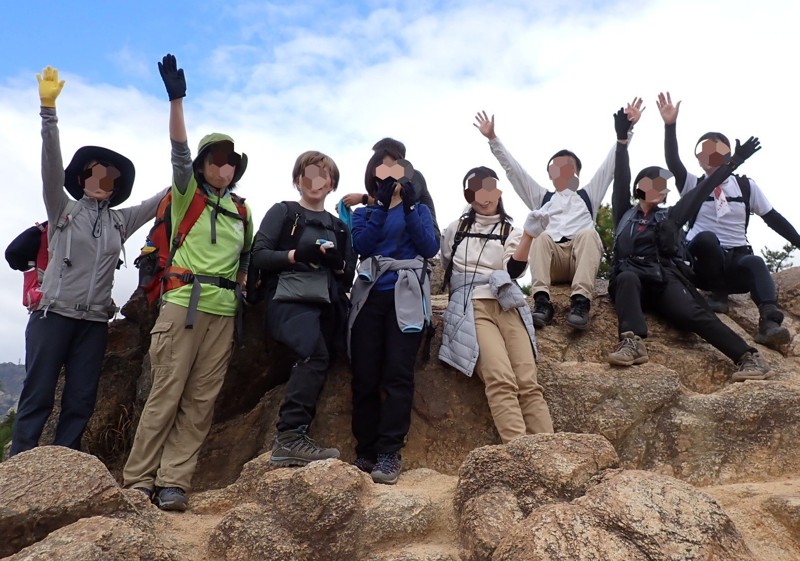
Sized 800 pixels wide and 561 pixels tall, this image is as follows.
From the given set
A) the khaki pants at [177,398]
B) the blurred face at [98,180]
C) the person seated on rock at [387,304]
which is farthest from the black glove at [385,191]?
the blurred face at [98,180]

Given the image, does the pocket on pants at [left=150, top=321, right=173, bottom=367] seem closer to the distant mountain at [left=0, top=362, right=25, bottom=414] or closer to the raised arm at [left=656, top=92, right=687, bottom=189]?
the raised arm at [left=656, top=92, right=687, bottom=189]

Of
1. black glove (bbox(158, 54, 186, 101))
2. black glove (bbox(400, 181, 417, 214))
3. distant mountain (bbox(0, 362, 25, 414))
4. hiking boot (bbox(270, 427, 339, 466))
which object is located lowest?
distant mountain (bbox(0, 362, 25, 414))

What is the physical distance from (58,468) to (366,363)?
227 centimetres

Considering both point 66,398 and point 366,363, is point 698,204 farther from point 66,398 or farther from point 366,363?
point 66,398

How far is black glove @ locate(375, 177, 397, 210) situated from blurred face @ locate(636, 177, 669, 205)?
3.02 m

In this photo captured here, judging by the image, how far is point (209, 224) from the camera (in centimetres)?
540

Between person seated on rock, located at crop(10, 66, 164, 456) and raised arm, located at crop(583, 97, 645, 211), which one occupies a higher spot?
raised arm, located at crop(583, 97, 645, 211)

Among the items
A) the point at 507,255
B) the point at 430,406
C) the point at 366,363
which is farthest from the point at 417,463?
the point at 507,255

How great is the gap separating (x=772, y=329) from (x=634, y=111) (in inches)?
107

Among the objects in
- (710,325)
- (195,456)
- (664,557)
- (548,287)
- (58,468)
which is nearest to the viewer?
(664,557)

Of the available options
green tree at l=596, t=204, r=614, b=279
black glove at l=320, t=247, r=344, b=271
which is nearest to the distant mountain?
green tree at l=596, t=204, r=614, b=279

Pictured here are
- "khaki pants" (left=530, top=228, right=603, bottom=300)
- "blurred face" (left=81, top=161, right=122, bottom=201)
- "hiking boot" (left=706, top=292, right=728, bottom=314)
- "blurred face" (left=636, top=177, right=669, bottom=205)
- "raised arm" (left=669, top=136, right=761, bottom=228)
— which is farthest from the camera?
"hiking boot" (left=706, top=292, right=728, bottom=314)

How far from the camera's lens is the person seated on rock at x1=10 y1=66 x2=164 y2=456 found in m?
5.04

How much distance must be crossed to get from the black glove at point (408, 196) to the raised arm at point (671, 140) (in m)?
3.59
